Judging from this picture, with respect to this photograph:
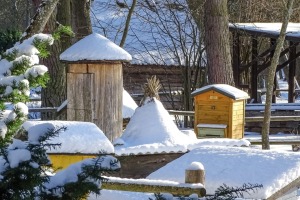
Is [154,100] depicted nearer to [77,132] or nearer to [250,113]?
[77,132]

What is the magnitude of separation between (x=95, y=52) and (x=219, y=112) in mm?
3989

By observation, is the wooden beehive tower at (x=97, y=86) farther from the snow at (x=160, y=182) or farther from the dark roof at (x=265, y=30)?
the dark roof at (x=265, y=30)

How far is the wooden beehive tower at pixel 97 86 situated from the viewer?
9414 millimetres

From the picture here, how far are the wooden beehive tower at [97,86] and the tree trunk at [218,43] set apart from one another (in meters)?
8.51

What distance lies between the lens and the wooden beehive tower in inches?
371

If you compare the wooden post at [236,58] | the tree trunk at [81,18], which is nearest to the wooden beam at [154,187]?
the tree trunk at [81,18]

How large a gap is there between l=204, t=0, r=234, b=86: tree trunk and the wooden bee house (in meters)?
4.66

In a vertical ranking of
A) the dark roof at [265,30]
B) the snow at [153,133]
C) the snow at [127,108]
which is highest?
the dark roof at [265,30]

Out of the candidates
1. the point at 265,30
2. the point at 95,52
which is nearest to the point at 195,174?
the point at 95,52

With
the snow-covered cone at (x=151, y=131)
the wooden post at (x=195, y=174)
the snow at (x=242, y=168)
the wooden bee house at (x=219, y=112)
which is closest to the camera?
the wooden post at (x=195, y=174)

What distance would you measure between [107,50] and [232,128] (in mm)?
3972

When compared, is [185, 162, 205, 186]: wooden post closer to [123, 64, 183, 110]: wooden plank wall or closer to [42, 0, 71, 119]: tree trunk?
[42, 0, 71, 119]: tree trunk

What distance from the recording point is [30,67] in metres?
4.10

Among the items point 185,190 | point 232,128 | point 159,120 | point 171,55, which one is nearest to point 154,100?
point 159,120
